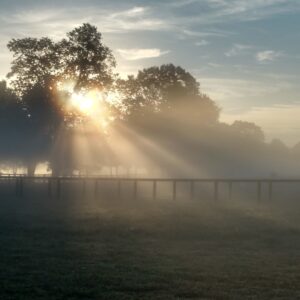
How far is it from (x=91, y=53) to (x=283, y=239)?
4828 cm

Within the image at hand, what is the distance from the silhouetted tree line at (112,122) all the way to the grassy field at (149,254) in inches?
1430

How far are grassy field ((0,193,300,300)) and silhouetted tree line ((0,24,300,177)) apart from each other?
119ft

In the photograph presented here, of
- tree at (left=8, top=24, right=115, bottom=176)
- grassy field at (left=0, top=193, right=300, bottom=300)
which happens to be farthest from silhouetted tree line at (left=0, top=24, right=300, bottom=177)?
grassy field at (left=0, top=193, right=300, bottom=300)

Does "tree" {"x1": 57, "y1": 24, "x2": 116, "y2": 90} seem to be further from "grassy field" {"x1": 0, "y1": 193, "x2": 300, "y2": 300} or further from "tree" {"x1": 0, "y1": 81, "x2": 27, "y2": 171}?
"grassy field" {"x1": 0, "y1": 193, "x2": 300, "y2": 300}

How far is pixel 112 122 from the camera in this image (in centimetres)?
7775

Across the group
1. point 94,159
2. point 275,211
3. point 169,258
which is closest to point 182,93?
point 94,159

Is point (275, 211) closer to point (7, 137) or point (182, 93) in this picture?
point (7, 137)

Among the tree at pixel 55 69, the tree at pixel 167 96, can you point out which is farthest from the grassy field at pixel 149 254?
the tree at pixel 167 96

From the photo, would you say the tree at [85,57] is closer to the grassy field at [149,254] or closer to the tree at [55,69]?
the tree at [55,69]

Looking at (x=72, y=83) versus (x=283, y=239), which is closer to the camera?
(x=283, y=239)

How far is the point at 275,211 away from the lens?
32031 millimetres

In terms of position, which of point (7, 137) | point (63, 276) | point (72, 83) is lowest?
point (63, 276)

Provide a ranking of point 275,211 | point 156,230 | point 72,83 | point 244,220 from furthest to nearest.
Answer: point 72,83 < point 275,211 < point 244,220 < point 156,230

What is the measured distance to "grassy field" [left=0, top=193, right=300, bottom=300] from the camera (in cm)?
1328
